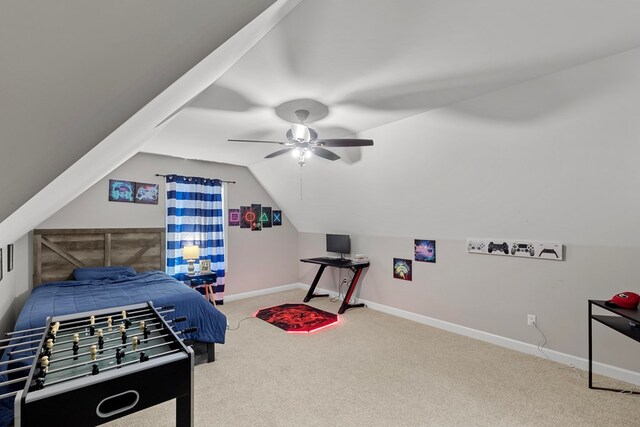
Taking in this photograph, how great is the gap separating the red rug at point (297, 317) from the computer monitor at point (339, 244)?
1.02m

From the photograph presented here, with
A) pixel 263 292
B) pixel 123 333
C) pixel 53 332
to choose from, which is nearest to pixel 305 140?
pixel 123 333

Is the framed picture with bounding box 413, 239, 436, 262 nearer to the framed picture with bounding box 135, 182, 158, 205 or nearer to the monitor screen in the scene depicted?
the monitor screen

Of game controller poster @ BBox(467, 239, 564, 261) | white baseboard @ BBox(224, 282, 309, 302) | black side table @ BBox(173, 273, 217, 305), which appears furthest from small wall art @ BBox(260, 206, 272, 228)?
game controller poster @ BBox(467, 239, 564, 261)

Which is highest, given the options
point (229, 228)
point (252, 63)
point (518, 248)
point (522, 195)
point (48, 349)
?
point (252, 63)

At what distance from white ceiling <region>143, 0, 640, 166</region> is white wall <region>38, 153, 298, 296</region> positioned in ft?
6.49

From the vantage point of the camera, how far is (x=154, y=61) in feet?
2.60

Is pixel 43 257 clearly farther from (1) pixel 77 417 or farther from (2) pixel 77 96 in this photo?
(2) pixel 77 96

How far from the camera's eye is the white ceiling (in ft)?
5.07

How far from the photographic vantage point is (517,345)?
10.7ft

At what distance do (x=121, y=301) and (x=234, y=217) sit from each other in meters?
2.69

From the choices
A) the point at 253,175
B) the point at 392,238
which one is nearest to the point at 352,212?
the point at 392,238

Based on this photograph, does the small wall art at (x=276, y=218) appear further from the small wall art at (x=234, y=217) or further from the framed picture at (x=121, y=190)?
the framed picture at (x=121, y=190)

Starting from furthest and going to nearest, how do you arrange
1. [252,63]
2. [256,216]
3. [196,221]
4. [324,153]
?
[256,216] → [196,221] → [324,153] → [252,63]

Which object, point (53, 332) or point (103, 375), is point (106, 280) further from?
point (103, 375)
